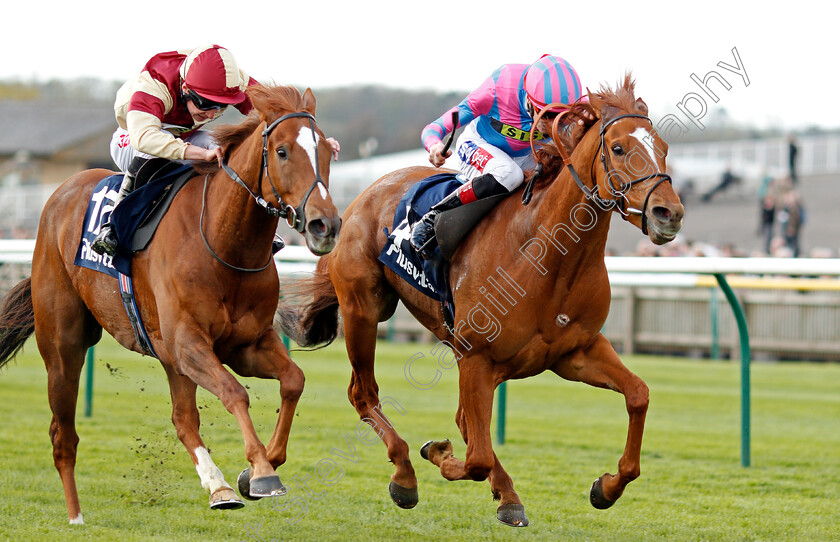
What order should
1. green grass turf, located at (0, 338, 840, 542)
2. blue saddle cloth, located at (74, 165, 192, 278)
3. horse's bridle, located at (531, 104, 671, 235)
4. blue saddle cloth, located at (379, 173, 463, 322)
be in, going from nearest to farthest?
horse's bridle, located at (531, 104, 671, 235), blue saddle cloth, located at (74, 165, 192, 278), green grass turf, located at (0, 338, 840, 542), blue saddle cloth, located at (379, 173, 463, 322)

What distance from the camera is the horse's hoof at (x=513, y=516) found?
4348 mm

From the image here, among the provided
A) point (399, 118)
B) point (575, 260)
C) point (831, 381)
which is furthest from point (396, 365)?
point (399, 118)

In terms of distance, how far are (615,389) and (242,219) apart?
5.70ft

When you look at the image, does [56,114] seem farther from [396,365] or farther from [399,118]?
[396,365]

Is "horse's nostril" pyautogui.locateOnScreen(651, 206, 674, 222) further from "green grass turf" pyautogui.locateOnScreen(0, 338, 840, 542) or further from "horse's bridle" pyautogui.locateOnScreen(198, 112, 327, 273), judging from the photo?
"green grass turf" pyautogui.locateOnScreen(0, 338, 840, 542)

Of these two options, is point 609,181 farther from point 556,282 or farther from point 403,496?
point 403,496

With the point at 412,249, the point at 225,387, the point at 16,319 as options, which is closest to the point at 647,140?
the point at 412,249

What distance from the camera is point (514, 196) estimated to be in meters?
4.50

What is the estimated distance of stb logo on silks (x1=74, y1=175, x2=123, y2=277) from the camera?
15.0ft

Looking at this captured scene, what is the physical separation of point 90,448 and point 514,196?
11.3 feet

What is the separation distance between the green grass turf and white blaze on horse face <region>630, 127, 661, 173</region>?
1727 mm

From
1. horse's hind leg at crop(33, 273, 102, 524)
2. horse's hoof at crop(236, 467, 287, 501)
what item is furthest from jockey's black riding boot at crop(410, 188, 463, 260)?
horse's hind leg at crop(33, 273, 102, 524)

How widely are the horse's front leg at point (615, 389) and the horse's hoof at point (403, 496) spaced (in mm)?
874

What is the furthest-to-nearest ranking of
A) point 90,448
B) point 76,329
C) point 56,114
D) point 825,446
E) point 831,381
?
point 56,114, point 831,381, point 825,446, point 90,448, point 76,329
